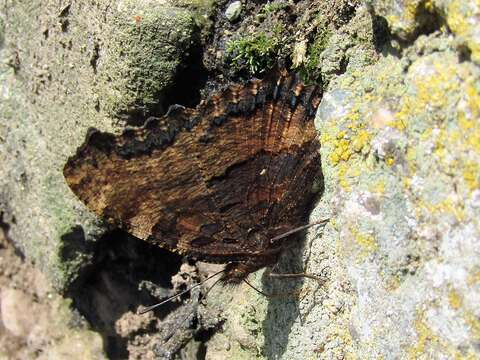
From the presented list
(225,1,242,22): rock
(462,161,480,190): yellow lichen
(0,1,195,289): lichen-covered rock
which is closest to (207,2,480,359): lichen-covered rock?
(462,161,480,190): yellow lichen

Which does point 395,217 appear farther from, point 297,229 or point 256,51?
point 256,51

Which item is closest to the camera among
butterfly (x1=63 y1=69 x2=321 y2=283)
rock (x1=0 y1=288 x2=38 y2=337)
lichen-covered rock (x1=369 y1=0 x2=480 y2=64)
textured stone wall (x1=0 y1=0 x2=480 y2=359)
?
lichen-covered rock (x1=369 y1=0 x2=480 y2=64)

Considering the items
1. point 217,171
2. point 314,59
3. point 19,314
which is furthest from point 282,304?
point 19,314

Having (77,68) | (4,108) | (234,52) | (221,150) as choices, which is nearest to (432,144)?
Result: (221,150)

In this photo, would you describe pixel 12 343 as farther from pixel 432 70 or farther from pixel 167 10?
pixel 432 70

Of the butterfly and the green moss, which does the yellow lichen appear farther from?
the green moss

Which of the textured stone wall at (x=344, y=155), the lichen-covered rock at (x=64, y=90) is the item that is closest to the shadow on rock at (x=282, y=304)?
the textured stone wall at (x=344, y=155)
